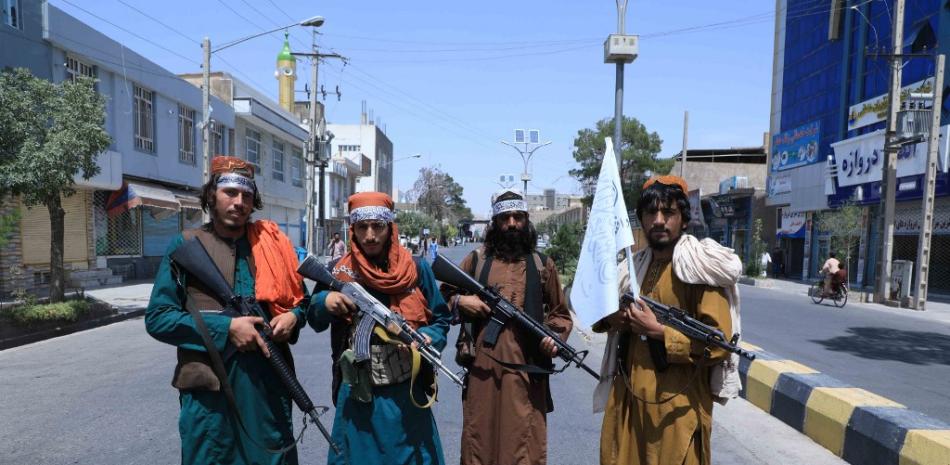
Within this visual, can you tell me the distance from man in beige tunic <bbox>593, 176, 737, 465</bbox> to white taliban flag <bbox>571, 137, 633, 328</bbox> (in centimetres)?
12

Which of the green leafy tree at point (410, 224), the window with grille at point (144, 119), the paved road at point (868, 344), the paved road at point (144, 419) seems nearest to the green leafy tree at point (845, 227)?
the paved road at point (868, 344)

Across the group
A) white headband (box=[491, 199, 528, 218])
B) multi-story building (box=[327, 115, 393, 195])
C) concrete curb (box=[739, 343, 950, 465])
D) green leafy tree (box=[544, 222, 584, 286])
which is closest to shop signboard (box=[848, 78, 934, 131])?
green leafy tree (box=[544, 222, 584, 286])

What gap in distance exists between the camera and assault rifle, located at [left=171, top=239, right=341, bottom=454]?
227 centimetres

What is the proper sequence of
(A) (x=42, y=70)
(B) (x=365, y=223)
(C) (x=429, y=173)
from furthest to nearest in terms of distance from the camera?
(C) (x=429, y=173) < (A) (x=42, y=70) < (B) (x=365, y=223)

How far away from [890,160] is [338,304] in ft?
56.2

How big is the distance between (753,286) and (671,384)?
71.0 feet

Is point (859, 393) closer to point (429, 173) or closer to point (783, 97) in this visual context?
point (783, 97)

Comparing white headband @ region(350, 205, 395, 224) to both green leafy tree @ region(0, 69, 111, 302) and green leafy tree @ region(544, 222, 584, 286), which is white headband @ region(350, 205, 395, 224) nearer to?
green leafy tree @ region(0, 69, 111, 302)

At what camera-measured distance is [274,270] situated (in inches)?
94.7

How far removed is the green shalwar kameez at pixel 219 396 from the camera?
224 centimetres

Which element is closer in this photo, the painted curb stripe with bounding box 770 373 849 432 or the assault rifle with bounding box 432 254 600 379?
the assault rifle with bounding box 432 254 600 379

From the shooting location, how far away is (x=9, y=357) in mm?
7273

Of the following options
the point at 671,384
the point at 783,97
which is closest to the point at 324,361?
the point at 671,384

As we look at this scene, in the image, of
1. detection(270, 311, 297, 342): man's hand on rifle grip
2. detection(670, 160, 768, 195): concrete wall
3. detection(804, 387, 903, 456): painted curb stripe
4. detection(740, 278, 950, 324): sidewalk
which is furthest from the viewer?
detection(670, 160, 768, 195): concrete wall
